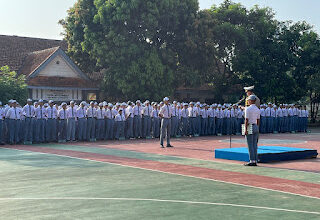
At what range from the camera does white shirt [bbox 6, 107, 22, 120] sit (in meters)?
20.4

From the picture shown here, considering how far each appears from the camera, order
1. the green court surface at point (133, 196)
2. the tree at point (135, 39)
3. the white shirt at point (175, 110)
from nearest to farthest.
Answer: the green court surface at point (133, 196) < the white shirt at point (175, 110) < the tree at point (135, 39)

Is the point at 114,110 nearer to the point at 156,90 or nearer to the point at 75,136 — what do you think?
the point at 75,136

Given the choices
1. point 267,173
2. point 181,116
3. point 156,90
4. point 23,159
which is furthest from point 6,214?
point 156,90

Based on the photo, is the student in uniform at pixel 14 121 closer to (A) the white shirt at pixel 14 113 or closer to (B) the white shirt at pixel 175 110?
(A) the white shirt at pixel 14 113

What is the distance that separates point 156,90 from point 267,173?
21811 millimetres

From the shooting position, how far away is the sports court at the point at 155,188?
6.97 m

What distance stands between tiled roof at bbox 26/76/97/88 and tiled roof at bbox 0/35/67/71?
2866mm

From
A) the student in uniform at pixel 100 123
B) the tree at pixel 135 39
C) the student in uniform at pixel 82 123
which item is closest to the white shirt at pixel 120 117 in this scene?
the student in uniform at pixel 100 123

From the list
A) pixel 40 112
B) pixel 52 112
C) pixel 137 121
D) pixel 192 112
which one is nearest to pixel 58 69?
pixel 137 121

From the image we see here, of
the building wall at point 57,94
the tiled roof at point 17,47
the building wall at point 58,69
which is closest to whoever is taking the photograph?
the building wall at point 57,94

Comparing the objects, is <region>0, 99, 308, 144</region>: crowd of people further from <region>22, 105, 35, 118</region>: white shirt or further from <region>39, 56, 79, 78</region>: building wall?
<region>39, 56, 79, 78</region>: building wall

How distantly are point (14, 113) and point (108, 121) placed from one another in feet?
15.8

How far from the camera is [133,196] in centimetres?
823

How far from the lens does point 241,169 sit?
1198 centimetres
